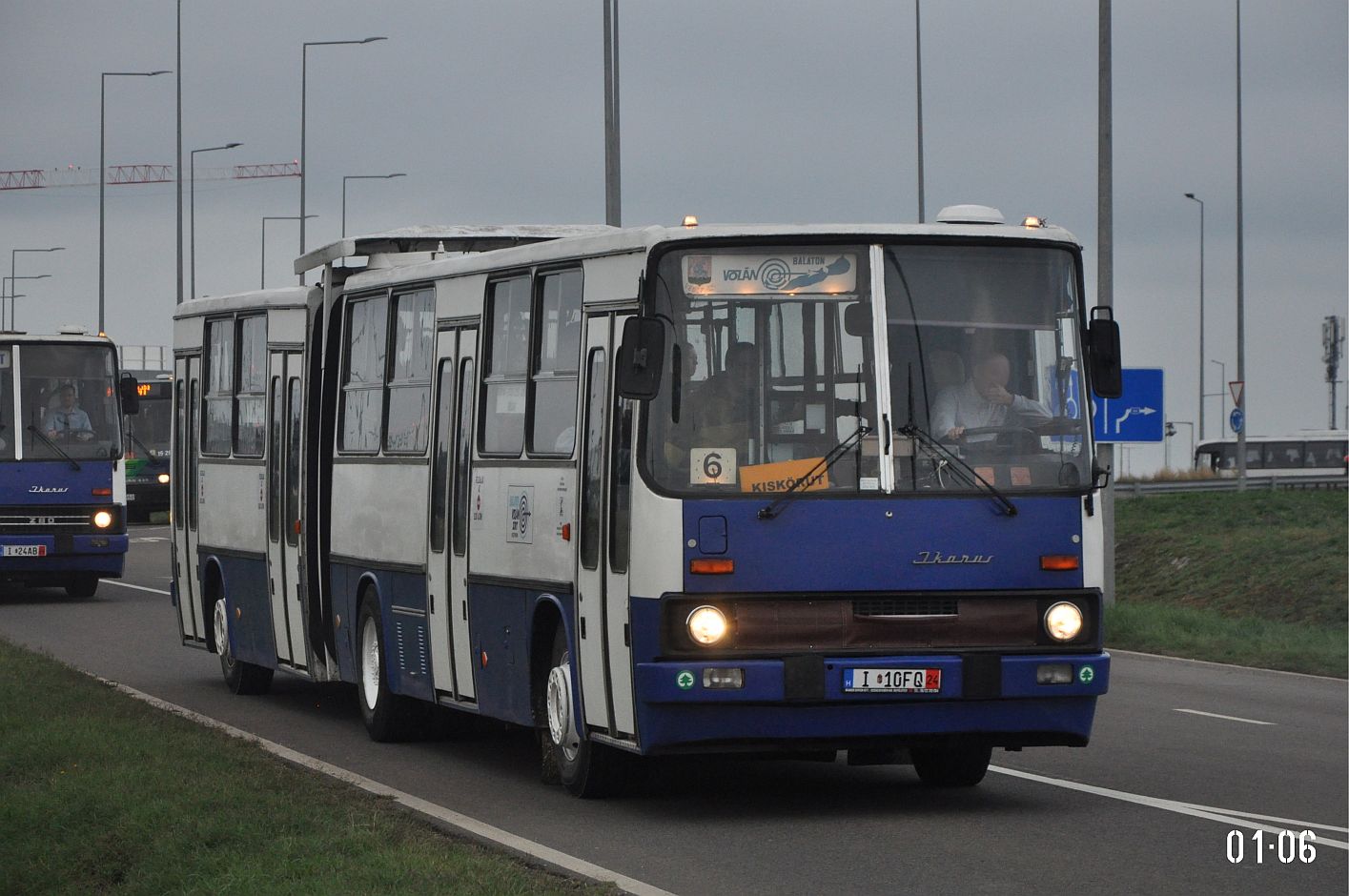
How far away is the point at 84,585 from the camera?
32.2 metres

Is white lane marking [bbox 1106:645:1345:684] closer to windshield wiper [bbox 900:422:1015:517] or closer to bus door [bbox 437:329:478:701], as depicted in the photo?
bus door [bbox 437:329:478:701]

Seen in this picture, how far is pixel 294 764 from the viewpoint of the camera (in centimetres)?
1361

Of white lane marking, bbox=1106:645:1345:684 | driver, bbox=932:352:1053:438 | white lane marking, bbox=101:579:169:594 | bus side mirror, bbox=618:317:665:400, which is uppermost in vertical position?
bus side mirror, bbox=618:317:665:400

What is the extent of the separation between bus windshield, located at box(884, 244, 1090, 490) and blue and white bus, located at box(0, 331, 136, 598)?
20001mm

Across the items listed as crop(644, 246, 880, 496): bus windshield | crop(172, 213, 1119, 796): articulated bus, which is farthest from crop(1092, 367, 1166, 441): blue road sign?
crop(644, 246, 880, 496): bus windshield

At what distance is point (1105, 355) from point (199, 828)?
191 inches

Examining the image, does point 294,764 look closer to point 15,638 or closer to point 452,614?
point 452,614

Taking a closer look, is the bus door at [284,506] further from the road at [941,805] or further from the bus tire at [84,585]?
the bus tire at [84,585]

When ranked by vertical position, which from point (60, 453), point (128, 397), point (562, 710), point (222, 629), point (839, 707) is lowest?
point (222, 629)

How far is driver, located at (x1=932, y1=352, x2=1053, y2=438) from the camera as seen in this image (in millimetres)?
11781

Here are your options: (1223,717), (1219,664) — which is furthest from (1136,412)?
(1223,717)

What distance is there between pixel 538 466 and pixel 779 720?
7.64 ft

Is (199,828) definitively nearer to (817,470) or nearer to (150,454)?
(817,470)

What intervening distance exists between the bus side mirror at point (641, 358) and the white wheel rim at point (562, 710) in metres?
1.82
